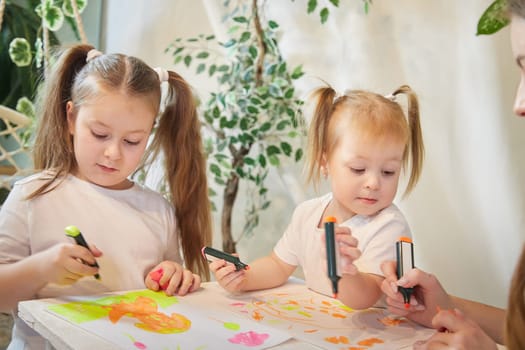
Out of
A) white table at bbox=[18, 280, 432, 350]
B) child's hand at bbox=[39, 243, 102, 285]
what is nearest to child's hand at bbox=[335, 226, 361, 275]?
white table at bbox=[18, 280, 432, 350]

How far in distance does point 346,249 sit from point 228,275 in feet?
0.94

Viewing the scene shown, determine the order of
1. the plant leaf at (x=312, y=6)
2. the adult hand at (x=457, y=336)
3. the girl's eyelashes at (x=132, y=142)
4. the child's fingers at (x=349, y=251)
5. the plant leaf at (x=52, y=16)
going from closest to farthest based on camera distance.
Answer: the adult hand at (x=457, y=336), the child's fingers at (x=349, y=251), the girl's eyelashes at (x=132, y=142), the plant leaf at (x=312, y=6), the plant leaf at (x=52, y=16)

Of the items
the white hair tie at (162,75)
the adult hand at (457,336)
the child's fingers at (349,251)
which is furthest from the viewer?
the white hair tie at (162,75)

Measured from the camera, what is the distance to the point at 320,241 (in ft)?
3.60

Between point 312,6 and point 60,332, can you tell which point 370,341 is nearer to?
point 60,332

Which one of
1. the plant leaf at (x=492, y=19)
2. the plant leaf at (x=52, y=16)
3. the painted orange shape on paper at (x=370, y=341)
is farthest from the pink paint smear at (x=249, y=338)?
the plant leaf at (x=52, y=16)

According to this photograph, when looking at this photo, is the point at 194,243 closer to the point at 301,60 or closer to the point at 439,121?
the point at 439,121

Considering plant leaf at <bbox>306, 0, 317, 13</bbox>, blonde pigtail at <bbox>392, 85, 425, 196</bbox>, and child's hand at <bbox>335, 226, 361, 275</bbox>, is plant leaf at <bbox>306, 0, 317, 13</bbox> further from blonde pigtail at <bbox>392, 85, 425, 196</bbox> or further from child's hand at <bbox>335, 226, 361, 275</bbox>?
child's hand at <bbox>335, 226, 361, 275</bbox>

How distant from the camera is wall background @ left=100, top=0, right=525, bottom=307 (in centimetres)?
132

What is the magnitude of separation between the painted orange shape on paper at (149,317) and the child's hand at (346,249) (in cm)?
24

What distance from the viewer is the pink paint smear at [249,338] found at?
78 cm

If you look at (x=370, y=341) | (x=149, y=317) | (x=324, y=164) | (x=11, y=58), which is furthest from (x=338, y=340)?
(x=11, y=58)

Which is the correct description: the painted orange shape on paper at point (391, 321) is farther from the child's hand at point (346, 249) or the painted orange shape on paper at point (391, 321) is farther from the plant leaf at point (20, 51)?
the plant leaf at point (20, 51)

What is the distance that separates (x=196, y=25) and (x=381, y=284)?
1.59 metres
